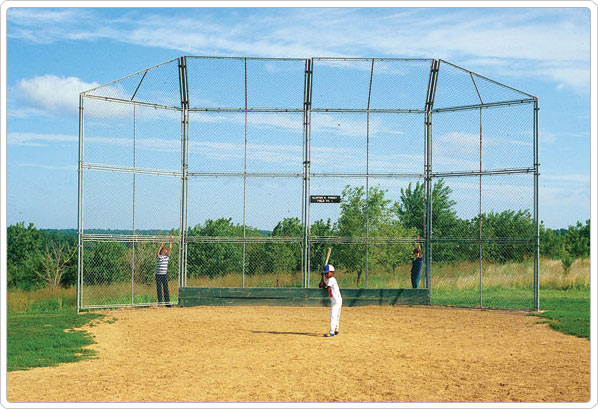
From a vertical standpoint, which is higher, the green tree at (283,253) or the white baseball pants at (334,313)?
the green tree at (283,253)

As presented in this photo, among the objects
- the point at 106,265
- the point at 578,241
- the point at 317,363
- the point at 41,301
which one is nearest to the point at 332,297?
the point at 317,363

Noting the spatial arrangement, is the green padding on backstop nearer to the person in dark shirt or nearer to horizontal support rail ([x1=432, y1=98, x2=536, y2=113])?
the person in dark shirt

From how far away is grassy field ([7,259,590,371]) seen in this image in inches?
433

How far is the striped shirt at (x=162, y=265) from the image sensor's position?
17016 millimetres

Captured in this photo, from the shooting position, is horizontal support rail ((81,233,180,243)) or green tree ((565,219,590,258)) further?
green tree ((565,219,590,258))

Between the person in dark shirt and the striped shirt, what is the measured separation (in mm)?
6630

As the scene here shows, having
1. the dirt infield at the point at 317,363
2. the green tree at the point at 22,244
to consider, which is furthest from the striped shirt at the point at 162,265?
the green tree at the point at 22,244

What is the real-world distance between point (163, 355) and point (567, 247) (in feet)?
83.8

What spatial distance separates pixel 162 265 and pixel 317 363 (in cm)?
829

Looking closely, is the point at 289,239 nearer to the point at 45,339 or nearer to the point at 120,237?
the point at 120,237

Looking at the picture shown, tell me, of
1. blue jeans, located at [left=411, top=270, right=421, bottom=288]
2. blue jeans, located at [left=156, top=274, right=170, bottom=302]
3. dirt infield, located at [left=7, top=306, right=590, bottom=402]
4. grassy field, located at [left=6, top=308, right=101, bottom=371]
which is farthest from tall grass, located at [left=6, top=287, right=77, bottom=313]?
blue jeans, located at [left=411, top=270, right=421, bottom=288]

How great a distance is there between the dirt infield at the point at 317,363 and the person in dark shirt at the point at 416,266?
2.97 metres

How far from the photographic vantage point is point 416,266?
18.0 m

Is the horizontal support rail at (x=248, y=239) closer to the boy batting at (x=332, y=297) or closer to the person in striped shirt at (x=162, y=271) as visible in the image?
the person in striped shirt at (x=162, y=271)
